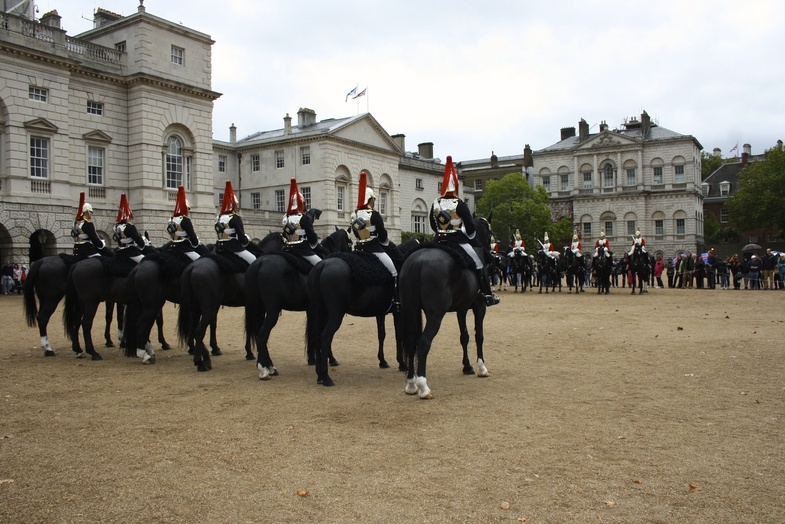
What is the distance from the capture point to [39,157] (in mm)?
33000

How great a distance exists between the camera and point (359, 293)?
9.54 meters

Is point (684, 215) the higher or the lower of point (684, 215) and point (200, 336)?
the higher

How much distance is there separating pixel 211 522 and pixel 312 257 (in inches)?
250

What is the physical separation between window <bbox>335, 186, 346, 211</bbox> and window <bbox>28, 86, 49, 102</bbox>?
26.8m

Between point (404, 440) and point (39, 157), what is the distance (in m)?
32.8

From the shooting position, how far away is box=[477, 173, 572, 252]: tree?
66500mm

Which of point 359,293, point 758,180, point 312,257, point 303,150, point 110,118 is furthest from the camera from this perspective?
point 758,180

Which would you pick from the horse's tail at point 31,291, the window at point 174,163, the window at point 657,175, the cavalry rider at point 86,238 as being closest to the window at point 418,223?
the window at point 657,175

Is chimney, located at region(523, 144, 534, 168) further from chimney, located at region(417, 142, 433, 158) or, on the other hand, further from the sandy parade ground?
the sandy parade ground

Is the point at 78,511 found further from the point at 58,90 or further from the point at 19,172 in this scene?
the point at 58,90

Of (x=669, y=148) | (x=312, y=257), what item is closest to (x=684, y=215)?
(x=669, y=148)

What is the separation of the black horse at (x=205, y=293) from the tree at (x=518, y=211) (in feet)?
183

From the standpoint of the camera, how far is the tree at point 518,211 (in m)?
66.5

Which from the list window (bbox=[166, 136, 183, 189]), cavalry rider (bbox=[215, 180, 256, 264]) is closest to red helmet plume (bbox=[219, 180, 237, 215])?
cavalry rider (bbox=[215, 180, 256, 264])
